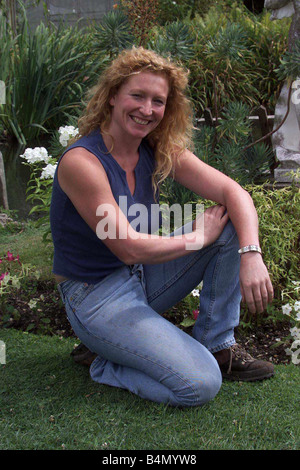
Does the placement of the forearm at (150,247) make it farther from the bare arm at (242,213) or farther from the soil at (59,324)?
the soil at (59,324)

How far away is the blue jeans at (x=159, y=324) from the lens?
216cm

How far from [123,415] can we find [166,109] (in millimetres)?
1288

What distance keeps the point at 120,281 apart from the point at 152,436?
622 mm

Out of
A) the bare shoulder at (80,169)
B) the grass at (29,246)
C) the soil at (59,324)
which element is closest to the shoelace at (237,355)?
the soil at (59,324)

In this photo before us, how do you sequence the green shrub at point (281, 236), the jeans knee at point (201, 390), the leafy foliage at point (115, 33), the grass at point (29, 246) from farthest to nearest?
the leafy foliage at point (115, 33)
the grass at point (29, 246)
the green shrub at point (281, 236)
the jeans knee at point (201, 390)

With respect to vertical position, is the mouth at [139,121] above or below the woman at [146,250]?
above

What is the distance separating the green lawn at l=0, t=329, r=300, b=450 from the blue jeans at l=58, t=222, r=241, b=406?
80 mm

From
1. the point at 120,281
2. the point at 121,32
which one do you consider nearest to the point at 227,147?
the point at 121,32

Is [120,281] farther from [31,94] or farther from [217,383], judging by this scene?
[31,94]

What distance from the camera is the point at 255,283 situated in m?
2.17

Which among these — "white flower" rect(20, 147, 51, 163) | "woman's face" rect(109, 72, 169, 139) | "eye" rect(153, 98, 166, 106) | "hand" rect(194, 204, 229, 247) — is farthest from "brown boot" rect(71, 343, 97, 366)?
"white flower" rect(20, 147, 51, 163)

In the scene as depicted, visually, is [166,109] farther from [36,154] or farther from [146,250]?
[36,154]

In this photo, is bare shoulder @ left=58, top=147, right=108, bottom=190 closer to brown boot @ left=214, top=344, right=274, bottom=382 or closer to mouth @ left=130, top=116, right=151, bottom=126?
mouth @ left=130, top=116, right=151, bottom=126

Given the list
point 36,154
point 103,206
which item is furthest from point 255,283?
point 36,154
